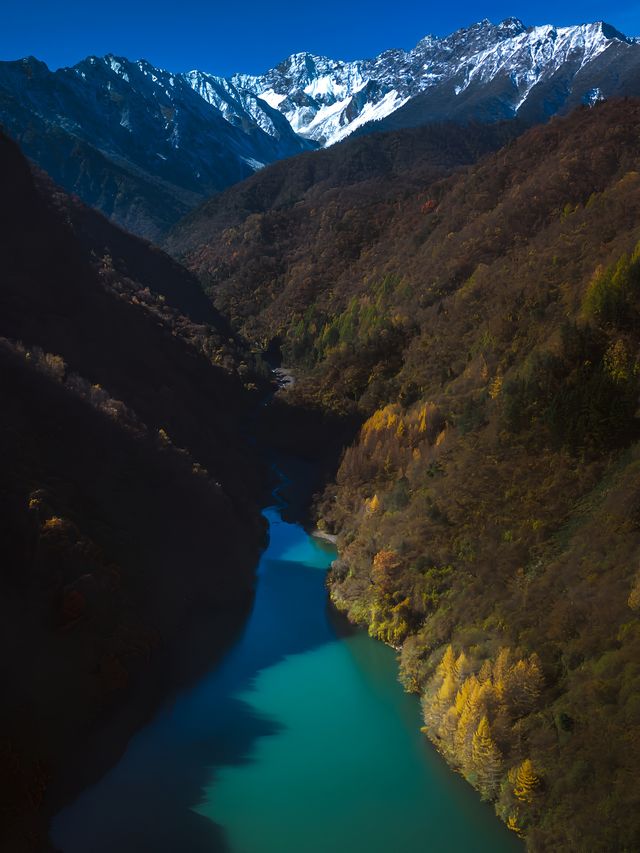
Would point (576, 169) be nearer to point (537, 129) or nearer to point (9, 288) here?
point (537, 129)

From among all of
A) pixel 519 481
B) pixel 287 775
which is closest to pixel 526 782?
pixel 287 775

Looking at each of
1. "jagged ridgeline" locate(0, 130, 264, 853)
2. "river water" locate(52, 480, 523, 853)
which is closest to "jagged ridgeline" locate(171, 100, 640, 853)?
"river water" locate(52, 480, 523, 853)

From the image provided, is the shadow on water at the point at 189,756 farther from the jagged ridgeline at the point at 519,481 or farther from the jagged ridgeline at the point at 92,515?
the jagged ridgeline at the point at 519,481

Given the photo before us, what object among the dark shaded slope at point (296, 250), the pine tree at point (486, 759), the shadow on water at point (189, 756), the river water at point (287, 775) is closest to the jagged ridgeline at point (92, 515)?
the shadow on water at point (189, 756)

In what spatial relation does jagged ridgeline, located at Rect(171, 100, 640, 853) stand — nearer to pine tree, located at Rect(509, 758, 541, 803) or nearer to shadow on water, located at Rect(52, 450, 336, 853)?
pine tree, located at Rect(509, 758, 541, 803)

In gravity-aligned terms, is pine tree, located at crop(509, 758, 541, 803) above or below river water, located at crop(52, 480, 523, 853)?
above

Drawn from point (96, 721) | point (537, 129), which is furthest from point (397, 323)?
point (96, 721)
